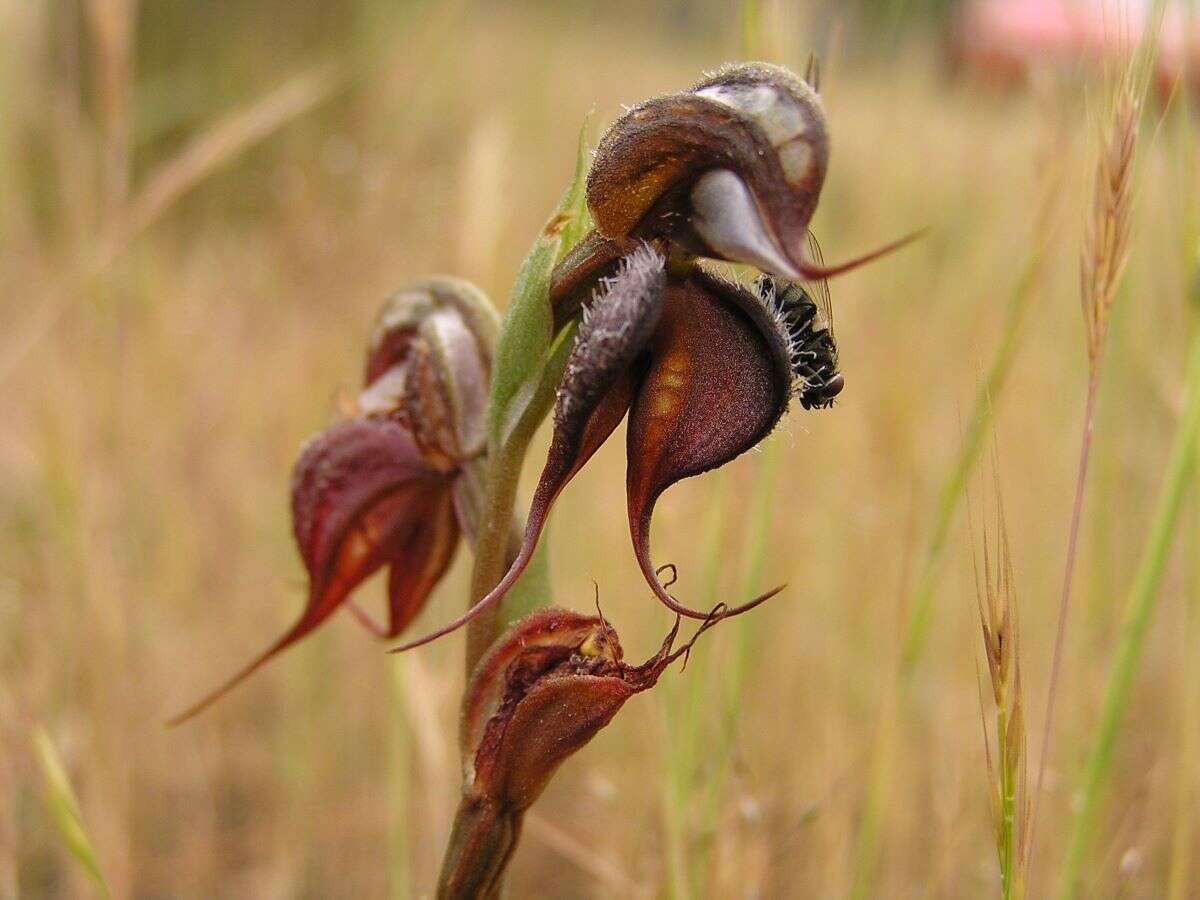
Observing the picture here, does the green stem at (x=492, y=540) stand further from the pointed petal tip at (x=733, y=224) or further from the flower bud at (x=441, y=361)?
the pointed petal tip at (x=733, y=224)

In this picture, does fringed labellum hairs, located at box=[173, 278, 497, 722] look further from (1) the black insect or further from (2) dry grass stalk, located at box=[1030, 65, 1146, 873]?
(2) dry grass stalk, located at box=[1030, 65, 1146, 873]

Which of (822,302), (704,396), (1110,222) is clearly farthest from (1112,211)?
(704,396)

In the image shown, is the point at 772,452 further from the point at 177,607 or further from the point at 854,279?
the point at 854,279

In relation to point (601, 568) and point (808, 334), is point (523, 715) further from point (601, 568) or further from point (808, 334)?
point (601, 568)

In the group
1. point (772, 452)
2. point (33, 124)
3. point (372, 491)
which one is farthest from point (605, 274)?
point (33, 124)

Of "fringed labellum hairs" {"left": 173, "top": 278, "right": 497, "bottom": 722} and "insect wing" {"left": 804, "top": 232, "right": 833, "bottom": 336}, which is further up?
"insect wing" {"left": 804, "top": 232, "right": 833, "bottom": 336}

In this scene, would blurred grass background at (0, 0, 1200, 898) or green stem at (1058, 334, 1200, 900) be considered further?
blurred grass background at (0, 0, 1200, 898)

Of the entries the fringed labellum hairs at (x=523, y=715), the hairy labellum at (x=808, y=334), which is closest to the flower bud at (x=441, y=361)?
the fringed labellum hairs at (x=523, y=715)

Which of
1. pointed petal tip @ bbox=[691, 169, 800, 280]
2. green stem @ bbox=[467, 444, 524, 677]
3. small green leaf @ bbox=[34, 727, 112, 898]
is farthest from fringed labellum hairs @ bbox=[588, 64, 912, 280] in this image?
small green leaf @ bbox=[34, 727, 112, 898]
